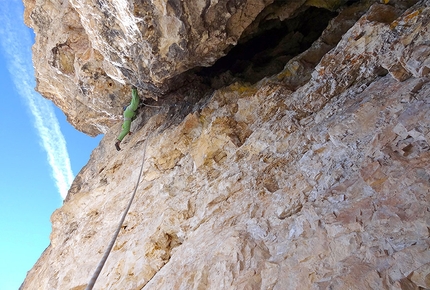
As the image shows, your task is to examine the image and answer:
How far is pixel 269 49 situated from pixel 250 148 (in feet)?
18.9

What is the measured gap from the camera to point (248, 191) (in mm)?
5000

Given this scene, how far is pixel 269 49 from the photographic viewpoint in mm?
10117

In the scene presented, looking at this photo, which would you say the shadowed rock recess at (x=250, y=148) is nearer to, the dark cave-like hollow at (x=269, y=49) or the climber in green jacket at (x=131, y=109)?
the dark cave-like hollow at (x=269, y=49)

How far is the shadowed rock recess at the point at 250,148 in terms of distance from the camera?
3184 mm

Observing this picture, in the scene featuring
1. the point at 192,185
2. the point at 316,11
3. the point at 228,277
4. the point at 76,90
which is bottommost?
the point at 228,277

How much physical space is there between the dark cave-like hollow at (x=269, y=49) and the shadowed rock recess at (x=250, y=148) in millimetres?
50

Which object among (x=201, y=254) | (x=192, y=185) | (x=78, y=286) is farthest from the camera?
A: (x=78, y=286)

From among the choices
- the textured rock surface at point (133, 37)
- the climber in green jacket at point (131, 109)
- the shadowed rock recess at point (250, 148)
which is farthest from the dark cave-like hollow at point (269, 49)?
the climber in green jacket at point (131, 109)

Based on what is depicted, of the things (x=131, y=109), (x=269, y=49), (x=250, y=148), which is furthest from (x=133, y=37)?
(x=269, y=49)

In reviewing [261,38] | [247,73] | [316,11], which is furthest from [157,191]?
[316,11]

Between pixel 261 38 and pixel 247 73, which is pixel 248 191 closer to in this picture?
pixel 247 73

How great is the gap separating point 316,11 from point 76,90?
9179 mm

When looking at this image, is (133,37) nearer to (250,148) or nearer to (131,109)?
(131,109)

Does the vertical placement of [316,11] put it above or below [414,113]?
above
